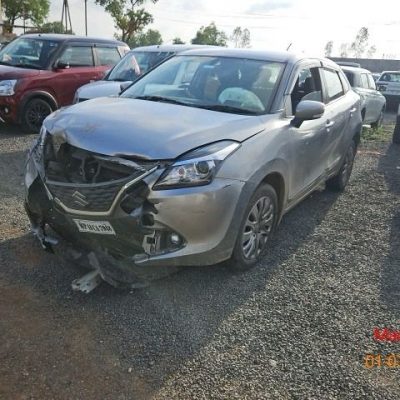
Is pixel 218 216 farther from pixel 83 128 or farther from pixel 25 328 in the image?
pixel 25 328

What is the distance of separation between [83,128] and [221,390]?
1950 millimetres

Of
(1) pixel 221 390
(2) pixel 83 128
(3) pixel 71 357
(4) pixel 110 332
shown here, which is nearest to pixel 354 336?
(1) pixel 221 390

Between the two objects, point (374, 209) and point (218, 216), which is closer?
point (218, 216)

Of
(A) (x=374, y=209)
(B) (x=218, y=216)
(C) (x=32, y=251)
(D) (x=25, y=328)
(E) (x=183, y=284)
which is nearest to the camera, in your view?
(D) (x=25, y=328)

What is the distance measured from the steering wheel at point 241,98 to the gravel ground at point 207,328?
1363mm

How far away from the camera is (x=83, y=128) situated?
10.2 ft

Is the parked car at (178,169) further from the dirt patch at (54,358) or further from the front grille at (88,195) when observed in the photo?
the dirt patch at (54,358)

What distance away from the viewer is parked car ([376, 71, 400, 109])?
1770 cm

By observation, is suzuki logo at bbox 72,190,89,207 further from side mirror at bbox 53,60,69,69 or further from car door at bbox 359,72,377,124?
car door at bbox 359,72,377,124

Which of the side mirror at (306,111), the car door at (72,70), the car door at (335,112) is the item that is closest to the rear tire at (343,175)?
the car door at (335,112)

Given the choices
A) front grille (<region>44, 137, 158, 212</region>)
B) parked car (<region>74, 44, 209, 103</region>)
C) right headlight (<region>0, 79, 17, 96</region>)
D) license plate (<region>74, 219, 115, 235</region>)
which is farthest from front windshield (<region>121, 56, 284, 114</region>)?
right headlight (<region>0, 79, 17, 96</region>)

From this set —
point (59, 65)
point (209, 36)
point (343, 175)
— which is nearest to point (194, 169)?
point (343, 175)

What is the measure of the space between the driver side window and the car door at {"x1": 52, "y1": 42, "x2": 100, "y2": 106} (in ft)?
18.8

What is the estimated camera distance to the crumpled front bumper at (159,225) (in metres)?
2.82
